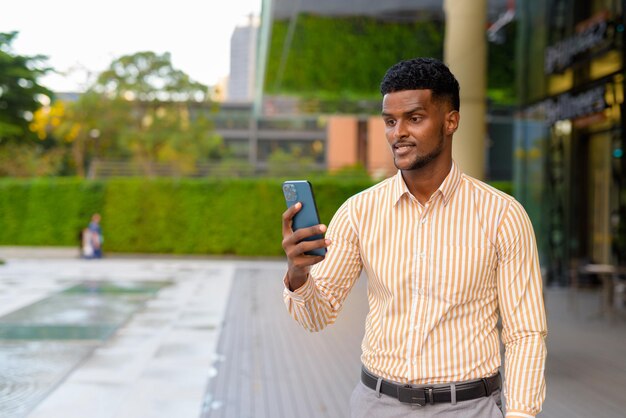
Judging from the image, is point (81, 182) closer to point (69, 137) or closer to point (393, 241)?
point (69, 137)

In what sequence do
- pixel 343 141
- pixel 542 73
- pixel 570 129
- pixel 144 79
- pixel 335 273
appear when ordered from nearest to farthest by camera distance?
pixel 335 273 < pixel 570 129 < pixel 542 73 < pixel 144 79 < pixel 343 141

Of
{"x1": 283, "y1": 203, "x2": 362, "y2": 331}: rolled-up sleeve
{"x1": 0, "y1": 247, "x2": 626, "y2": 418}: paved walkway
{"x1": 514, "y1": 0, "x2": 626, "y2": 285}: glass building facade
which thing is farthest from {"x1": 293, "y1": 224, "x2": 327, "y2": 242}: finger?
{"x1": 514, "y1": 0, "x2": 626, "y2": 285}: glass building facade

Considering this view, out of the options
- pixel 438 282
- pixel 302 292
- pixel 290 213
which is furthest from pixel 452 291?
pixel 290 213

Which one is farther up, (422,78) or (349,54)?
(349,54)

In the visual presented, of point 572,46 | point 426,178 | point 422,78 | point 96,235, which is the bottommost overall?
point 96,235

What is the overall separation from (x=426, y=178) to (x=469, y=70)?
33.5 ft

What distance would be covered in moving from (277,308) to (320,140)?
78.8m

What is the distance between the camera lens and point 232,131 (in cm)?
9719

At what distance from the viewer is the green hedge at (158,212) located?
88.0 ft

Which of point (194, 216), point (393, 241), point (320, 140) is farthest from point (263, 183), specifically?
point (320, 140)

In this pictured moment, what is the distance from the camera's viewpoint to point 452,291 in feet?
7.52

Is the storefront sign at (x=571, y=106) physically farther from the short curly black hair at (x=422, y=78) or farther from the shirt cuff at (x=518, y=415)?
the shirt cuff at (x=518, y=415)

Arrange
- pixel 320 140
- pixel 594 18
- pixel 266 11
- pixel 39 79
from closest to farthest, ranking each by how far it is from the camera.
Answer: pixel 594 18 < pixel 39 79 < pixel 266 11 < pixel 320 140

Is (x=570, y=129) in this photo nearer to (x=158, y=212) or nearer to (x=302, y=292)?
(x=158, y=212)
